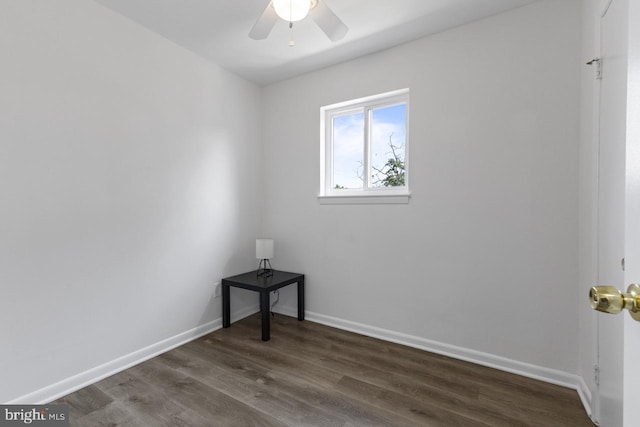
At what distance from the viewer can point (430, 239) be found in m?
2.42

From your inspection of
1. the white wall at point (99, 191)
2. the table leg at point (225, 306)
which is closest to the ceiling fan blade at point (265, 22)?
the white wall at point (99, 191)

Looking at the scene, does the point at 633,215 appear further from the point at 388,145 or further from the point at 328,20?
the point at 388,145

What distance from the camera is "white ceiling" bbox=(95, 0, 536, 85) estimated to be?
2037mm

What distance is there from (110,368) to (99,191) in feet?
3.97

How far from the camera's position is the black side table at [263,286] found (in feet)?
8.53

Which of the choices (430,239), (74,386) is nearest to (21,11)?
(74,386)

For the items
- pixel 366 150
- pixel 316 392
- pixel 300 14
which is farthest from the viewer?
pixel 366 150

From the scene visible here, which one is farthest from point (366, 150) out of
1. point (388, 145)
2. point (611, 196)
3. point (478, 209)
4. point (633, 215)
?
point (633, 215)

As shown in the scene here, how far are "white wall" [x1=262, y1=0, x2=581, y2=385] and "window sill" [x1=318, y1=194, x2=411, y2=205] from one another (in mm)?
48

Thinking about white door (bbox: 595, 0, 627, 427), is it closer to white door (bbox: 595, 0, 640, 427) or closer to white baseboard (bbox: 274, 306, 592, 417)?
white door (bbox: 595, 0, 640, 427)

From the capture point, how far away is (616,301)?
500mm

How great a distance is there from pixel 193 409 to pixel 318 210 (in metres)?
1.84

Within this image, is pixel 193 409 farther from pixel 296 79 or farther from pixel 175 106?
pixel 296 79

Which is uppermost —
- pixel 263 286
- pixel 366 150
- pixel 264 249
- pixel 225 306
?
pixel 366 150
